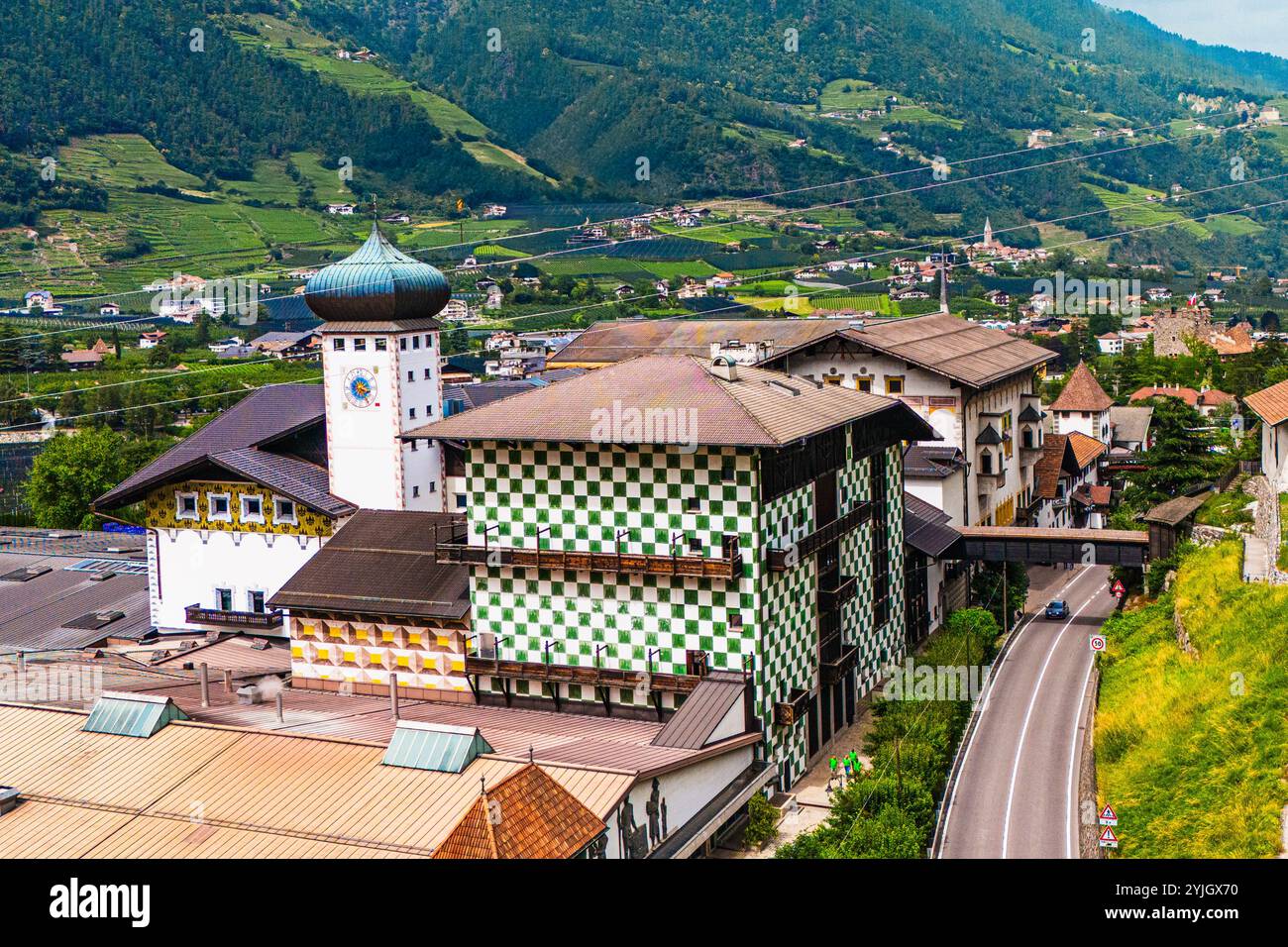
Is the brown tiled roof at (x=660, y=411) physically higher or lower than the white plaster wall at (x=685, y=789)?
higher

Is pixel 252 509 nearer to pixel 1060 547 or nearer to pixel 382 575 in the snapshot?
pixel 382 575

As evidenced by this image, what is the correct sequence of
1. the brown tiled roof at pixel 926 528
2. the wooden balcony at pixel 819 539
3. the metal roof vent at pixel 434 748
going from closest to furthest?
1. the metal roof vent at pixel 434 748
2. the wooden balcony at pixel 819 539
3. the brown tiled roof at pixel 926 528

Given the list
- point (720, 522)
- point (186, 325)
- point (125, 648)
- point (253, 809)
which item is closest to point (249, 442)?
point (125, 648)

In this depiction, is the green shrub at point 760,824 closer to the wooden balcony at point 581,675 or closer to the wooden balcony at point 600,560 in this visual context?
the wooden balcony at point 581,675

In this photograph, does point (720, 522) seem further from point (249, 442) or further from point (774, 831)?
point (249, 442)

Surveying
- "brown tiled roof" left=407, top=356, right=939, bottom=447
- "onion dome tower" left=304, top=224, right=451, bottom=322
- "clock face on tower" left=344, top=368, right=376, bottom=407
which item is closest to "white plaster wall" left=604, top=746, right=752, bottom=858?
"brown tiled roof" left=407, top=356, right=939, bottom=447

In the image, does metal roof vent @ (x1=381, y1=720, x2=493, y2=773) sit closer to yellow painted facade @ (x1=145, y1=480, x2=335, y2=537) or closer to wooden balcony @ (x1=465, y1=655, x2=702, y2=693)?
wooden balcony @ (x1=465, y1=655, x2=702, y2=693)

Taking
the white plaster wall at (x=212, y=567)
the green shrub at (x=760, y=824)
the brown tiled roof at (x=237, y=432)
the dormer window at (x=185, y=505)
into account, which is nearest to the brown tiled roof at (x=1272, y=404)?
the green shrub at (x=760, y=824)

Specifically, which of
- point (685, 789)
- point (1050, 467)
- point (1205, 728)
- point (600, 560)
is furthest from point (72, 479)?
point (1205, 728)
